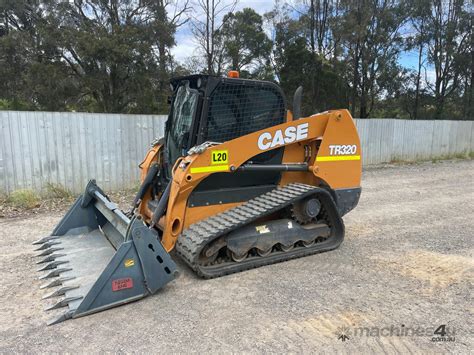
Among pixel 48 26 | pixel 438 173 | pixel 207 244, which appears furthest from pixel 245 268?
pixel 48 26

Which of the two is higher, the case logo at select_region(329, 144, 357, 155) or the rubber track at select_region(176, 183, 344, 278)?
the case logo at select_region(329, 144, 357, 155)

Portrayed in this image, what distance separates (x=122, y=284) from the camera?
3.34m

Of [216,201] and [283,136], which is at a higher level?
[283,136]

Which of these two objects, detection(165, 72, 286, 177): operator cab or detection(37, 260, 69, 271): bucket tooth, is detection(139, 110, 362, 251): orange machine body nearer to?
detection(165, 72, 286, 177): operator cab

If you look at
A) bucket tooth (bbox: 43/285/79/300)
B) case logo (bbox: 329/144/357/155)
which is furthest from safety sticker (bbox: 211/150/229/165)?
bucket tooth (bbox: 43/285/79/300)

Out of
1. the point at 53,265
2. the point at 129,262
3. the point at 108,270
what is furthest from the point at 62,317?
the point at 53,265

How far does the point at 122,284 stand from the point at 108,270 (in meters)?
0.20

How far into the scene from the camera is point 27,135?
303 inches

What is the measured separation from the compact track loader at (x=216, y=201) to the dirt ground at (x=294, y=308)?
0.21 meters

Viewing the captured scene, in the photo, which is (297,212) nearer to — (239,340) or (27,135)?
(239,340)

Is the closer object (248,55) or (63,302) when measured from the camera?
(63,302)

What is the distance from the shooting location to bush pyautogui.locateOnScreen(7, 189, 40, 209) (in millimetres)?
7219

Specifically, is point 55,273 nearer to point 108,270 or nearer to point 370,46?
point 108,270

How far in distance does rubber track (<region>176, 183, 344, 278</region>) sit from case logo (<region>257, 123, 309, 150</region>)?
0.55 m
